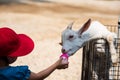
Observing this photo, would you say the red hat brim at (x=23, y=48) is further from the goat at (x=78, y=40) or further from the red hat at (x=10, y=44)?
the goat at (x=78, y=40)

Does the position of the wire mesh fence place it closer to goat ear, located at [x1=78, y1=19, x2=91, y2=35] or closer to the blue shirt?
goat ear, located at [x1=78, y1=19, x2=91, y2=35]

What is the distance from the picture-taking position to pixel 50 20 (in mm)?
10859

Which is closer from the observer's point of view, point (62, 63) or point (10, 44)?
point (10, 44)

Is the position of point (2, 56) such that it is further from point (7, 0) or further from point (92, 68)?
point (7, 0)

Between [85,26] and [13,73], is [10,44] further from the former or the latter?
[85,26]

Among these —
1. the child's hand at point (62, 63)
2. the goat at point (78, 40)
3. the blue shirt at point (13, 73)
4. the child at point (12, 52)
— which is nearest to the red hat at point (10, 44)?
the child at point (12, 52)

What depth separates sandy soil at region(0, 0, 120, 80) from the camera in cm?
698

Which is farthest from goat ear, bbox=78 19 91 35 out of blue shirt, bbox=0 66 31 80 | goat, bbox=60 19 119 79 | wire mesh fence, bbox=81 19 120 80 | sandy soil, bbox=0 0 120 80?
blue shirt, bbox=0 66 31 80

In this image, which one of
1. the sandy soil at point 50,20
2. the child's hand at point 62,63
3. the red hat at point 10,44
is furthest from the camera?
the sandy soil at point 50,20

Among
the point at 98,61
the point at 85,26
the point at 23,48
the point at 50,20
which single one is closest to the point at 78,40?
the point at 85,26

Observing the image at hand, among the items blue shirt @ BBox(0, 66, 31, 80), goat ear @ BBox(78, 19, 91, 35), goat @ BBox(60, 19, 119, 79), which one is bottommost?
blue shirt @ BBox(0, 66, 31, 80)

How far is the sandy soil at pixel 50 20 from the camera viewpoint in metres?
6.98

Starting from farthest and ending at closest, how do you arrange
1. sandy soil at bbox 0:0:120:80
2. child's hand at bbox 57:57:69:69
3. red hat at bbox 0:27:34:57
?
sandy soil at bbox 0:0:120:80 < child's hand at bbox 57:57:69:69 < red hat at bbox 0:27:34:57

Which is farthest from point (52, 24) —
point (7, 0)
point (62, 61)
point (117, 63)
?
point (62, 61)
